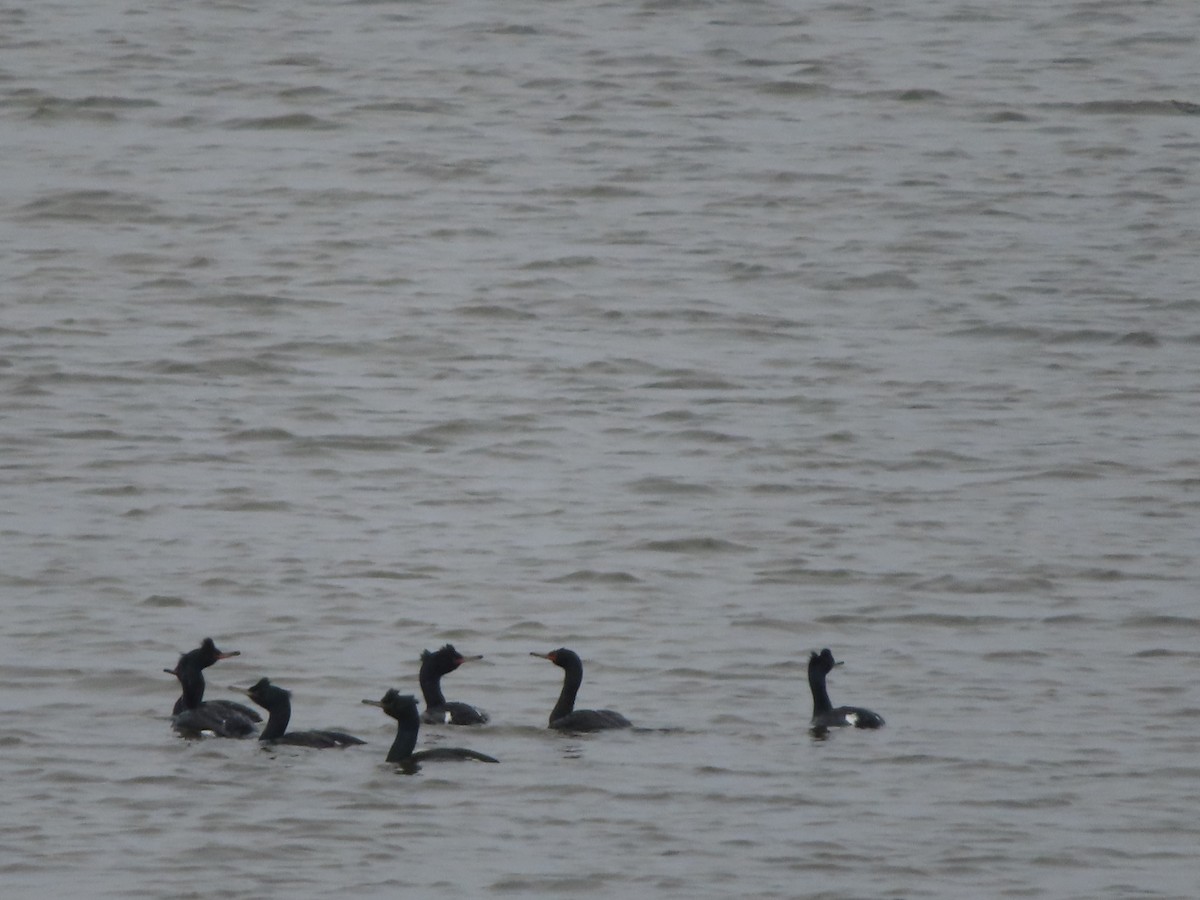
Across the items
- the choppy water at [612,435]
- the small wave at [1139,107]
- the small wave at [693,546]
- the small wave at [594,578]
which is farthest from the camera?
the small wave at [1139,107]

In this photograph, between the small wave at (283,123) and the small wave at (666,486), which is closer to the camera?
the small wave at (666,486)

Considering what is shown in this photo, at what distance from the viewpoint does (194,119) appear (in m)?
34.8

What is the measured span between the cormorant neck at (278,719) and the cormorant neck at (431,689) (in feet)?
3.41

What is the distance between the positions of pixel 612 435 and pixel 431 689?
9.12 m

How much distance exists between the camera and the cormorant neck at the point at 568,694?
1320 cm

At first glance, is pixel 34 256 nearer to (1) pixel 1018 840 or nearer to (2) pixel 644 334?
(2) pixel 644 334

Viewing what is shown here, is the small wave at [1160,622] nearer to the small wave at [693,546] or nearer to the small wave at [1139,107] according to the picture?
the small wave at [693,546]

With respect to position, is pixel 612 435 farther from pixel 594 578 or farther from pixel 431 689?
pixel 431 689

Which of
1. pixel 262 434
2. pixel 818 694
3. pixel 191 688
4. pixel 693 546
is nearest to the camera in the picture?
pixel 191 688

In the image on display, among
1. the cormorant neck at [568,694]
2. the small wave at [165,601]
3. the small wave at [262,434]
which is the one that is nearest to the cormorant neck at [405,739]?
the cormorant neck at [568,694]

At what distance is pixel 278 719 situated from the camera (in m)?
12.6

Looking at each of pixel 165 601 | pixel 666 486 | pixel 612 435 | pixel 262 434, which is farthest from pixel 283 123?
pixel 165 601

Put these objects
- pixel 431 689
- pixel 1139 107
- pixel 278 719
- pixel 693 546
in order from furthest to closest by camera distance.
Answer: pixel 1139 107 < pixel 693 546 < pixel 431 689 < pixel 278 719

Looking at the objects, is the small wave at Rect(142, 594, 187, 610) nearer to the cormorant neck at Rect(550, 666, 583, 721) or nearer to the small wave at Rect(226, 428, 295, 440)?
the cormorant neck at Rect(550, 666, 583, 721)
